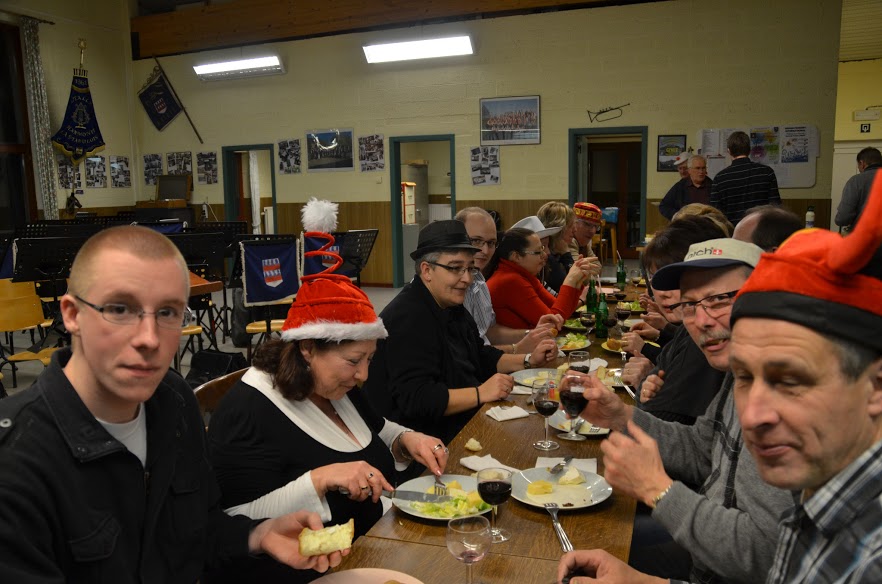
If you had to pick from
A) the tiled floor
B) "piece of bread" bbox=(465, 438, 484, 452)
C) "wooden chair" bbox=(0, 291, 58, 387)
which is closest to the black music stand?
"wooden chair" bbox=(0, 291, 58, 387)

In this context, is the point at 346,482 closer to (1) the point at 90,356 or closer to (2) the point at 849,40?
(1) the point at 90,356

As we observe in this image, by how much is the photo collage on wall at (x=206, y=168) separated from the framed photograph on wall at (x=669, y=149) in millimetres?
7706

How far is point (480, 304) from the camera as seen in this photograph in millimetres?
4277

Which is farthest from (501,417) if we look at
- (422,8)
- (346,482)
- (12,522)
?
(422,8)

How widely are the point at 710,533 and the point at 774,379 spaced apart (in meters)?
0.67

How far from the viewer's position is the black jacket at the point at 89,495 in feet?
4.00

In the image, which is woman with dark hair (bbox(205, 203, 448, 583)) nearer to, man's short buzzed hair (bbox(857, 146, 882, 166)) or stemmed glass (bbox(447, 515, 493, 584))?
stemmed glass (bbox(447, 515, 493, 584))

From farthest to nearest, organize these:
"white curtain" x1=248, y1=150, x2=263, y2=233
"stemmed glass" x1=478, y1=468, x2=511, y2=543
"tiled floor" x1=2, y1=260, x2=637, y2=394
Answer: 1. "white curtain" x1=248, y1=150, x2=263, y2=233
2. "tiled floor" x1=2, y1=260, x2=637, y2=394
3. "stemmed glass" x1=478, y1=468, x2=511, y2=543

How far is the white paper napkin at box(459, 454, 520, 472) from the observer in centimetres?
211

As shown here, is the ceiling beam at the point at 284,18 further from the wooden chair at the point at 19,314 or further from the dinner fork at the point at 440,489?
the dinner fork at the point at 440,489

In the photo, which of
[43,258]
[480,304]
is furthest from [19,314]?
[480,304]

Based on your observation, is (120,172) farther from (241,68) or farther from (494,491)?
(494,491)

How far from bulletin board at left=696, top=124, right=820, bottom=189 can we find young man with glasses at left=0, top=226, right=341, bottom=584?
9.23m

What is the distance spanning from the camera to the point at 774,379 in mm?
1007
